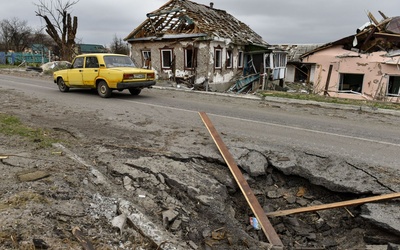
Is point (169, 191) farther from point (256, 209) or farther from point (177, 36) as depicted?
point (177, 36)

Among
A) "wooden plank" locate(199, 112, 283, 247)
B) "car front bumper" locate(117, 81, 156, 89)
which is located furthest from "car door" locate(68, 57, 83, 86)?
"wooden plank" locate(199, 112, 283, 247)

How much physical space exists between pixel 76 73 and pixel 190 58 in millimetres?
8843

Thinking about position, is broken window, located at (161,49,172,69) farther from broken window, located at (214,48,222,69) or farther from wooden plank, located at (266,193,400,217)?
wooden plank, located at (266,193,400,217)

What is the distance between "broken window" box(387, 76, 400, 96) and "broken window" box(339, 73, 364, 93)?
147 cm

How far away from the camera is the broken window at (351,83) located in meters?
17.0

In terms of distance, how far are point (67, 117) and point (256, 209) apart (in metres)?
5.78

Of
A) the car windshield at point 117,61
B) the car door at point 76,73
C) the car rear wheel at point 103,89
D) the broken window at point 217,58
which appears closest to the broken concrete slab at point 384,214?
the car rear wheel at point 103,89

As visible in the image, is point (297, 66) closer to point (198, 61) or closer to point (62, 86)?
point (198, 61)

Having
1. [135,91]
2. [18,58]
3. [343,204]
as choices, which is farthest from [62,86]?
[18,58]

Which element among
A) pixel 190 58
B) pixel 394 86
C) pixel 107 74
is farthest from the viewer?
pixel 190 58

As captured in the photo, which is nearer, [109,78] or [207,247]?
[207,247]

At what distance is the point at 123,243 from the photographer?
105 inches

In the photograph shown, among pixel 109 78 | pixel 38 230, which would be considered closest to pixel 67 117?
pixel 109 78

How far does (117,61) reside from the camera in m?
11.0
